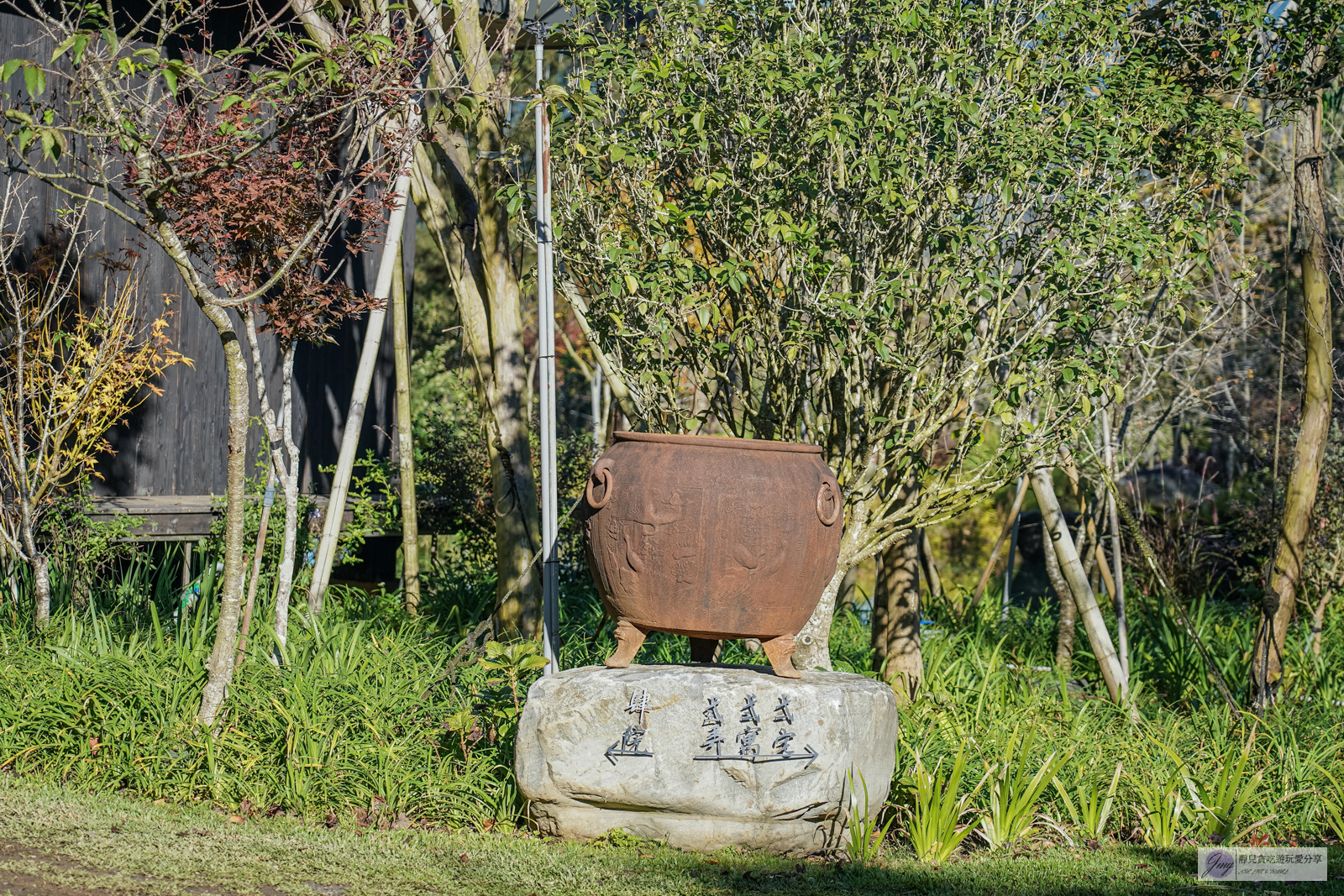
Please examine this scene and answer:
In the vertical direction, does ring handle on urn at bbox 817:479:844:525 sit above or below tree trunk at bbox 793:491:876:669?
above

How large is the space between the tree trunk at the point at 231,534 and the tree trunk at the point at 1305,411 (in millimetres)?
4807

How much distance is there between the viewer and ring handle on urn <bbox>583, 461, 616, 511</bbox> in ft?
13.4

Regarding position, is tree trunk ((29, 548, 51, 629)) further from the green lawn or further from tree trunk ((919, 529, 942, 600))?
tree trunk ((919, 529, 942, 600))

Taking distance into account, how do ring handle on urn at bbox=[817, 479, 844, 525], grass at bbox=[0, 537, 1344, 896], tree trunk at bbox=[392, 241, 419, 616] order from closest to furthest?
grass at bbox=[0, 537, 1344, 896] < ring handle on urn at bbox=[817, 479, 844, 525] < tree trunk at bbox=[392, 241, 419, 616]

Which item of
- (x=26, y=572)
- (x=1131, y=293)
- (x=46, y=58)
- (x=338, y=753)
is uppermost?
(x=46, y=58)

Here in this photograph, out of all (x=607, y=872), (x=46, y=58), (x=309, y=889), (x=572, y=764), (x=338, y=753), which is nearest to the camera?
(x=309, y=889)

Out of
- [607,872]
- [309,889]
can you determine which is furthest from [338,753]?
[607,872]

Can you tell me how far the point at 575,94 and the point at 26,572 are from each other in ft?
12.3

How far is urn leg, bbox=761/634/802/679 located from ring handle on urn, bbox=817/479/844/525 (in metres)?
0.45

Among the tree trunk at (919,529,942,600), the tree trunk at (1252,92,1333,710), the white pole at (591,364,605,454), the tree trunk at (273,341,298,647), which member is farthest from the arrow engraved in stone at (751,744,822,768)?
the white pole at (591,364,605,454)

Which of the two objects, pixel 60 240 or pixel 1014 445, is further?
pixel 60 240

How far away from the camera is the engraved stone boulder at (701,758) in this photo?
3885mm

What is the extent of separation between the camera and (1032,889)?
149 inches

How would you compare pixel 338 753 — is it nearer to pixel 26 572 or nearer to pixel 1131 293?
pixel 26 572
